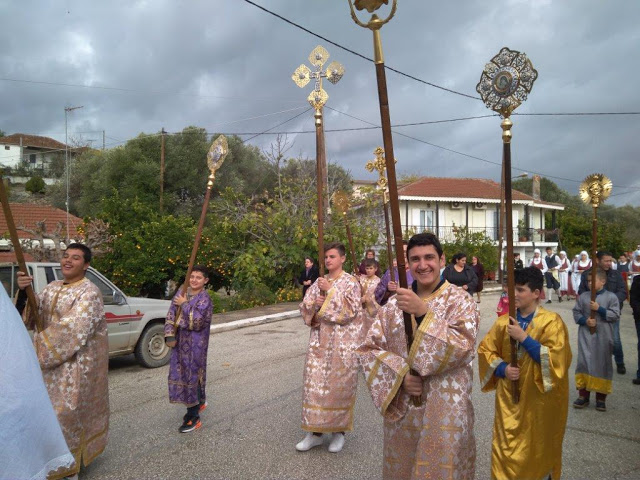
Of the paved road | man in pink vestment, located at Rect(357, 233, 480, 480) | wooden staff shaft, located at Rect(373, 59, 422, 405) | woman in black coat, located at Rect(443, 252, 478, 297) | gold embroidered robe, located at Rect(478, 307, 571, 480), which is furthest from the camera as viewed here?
woman in black coat, located at Rect(443, 252, 478, 297)

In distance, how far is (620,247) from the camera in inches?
1470

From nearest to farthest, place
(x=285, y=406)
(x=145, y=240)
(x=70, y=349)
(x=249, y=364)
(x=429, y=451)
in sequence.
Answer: (x=429, y=451)
(x=70, y=349)
(x=285, y=406)
(x=249, y=364)
(x=145, y=240)

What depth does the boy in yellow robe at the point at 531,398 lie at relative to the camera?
3.45 metres

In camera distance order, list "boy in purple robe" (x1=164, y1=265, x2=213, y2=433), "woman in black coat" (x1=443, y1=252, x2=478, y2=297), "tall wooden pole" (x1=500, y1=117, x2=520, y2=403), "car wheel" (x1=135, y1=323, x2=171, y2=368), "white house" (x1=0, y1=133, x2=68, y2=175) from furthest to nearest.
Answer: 1. "white house" (x1=0, y1=133, x2=68, y2=175)
2. "woman in black coat" (x1=443, y1=252, x2=478, y2=297)
3. "car wheel" (x1=135, y1=323, x2=171, y2=368)
4. "boy in purple robe" (x1=164, y1=265, x2=213, y2=433)
5. "tall wooden pole" (x1=500, y1=117, x2=520, y2=403)

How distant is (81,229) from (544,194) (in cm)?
5414

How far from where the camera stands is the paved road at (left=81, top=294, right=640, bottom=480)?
436 cm

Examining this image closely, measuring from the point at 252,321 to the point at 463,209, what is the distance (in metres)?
24.3

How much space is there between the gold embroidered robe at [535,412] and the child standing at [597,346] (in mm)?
2857

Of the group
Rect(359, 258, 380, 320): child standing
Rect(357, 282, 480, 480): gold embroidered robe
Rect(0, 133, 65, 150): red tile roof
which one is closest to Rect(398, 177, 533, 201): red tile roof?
Rect(359, 258, 380, 320): child standing

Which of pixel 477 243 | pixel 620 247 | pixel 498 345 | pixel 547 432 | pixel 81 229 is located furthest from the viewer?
pixel 620 247

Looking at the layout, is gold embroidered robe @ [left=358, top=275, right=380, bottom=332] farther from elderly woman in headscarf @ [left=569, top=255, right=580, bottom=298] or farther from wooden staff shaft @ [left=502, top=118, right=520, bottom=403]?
elderly woman in headscarf @ [left=569, top=255, right=580, bottom=298]

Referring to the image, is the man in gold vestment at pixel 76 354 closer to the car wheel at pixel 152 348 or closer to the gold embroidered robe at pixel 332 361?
the gold embroidered robe at pixel 332 361

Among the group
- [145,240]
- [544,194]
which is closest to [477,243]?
[145,240]

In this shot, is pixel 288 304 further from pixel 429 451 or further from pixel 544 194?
pixel 544 194
